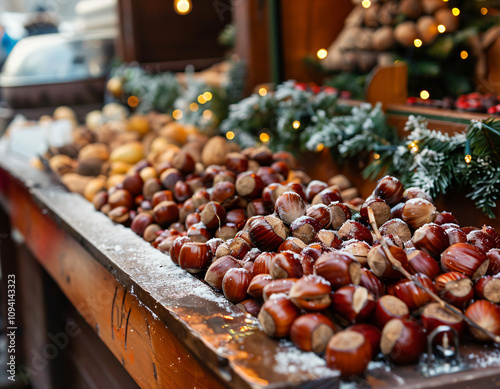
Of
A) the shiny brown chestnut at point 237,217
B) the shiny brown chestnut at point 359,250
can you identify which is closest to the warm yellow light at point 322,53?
the shiny brown chestnut at point 237,217

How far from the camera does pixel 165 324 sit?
1045 millimetres

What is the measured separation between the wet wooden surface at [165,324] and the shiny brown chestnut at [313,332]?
17mm

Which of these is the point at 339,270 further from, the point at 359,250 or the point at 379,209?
the point at 379,209

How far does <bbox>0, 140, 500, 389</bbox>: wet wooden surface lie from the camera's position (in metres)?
0.76

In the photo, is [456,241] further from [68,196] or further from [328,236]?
[68,196]

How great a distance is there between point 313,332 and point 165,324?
0.36 metres

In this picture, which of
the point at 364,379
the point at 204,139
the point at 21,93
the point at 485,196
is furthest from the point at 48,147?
the point at 364,379

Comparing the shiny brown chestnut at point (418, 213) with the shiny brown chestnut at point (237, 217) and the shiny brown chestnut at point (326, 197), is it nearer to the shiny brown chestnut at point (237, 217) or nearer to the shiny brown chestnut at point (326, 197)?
the shiny brown chestnut at point (326, 197)

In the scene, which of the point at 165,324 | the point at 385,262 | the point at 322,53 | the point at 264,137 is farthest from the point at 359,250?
the point at 322,53

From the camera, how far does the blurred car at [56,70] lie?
13.0 ft

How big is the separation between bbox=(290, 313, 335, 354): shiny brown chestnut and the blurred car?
3719 mm

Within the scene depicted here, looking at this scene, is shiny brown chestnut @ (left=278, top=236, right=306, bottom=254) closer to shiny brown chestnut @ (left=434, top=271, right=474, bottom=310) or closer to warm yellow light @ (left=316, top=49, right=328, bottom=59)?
shiny brown chestnut @ (left=434, top=271, right=474, bottom=310)

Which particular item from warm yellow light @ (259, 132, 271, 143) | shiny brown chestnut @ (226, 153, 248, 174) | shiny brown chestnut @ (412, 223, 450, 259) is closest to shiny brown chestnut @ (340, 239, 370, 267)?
shiny brown chestnut @ (412, 223, 450, 259)

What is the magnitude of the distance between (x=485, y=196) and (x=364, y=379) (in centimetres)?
80
